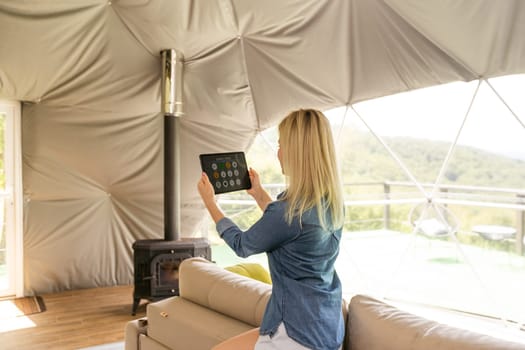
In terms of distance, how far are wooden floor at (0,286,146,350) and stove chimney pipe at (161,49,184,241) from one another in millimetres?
873

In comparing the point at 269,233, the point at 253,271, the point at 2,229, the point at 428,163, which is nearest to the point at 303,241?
the point at 269,233

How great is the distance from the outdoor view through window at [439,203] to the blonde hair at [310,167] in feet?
8.35

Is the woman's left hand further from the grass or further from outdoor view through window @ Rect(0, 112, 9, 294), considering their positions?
outdoor view through window @ Rect(0, 112, 9, 294)

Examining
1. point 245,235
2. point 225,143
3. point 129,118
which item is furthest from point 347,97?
point 245,235

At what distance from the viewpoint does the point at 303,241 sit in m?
1.48

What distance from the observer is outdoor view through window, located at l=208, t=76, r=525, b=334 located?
463 centimetres

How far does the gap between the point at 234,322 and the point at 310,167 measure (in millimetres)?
841

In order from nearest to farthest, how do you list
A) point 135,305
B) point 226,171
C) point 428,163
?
point 226,171
point 135,305
point 428,163

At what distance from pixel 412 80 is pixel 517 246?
3.57 m

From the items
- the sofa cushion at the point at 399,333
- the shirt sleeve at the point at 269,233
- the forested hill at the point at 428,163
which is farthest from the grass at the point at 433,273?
the shirt sleeve at the point at 269,233

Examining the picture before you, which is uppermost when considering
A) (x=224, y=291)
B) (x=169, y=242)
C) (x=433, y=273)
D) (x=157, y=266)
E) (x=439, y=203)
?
(x=439, y=203)

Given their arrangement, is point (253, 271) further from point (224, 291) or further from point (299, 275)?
point (299, 275)

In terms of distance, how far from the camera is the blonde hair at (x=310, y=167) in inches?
58.2

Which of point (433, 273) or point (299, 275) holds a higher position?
point (299, 275)
